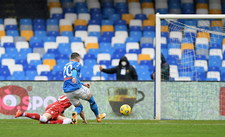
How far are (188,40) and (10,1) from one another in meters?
8.98

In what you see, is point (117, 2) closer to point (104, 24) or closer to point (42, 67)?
point (104, 24)

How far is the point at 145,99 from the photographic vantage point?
56.9 ft

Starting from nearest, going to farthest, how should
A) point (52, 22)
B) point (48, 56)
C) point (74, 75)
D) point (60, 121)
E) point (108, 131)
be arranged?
point (108, 131) < point (74, 75) < point (60, 121) < point (48, 56) < point (52, 22)

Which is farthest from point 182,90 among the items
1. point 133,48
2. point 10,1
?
point 10,1

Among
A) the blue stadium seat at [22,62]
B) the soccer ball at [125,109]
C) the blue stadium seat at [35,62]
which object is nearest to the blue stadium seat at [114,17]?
the blue stadium seat at [35,62]

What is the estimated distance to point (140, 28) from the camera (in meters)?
24.3

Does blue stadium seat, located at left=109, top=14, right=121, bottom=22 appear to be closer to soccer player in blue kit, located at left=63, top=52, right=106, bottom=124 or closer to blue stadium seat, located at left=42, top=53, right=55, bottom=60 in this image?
blue stadium seat, located at left=42, top=53, right=55, bottom=60

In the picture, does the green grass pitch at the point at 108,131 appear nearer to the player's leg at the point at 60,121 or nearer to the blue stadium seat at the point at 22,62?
A: the player's leg at the point at 60,121

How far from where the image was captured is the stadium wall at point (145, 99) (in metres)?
17.2

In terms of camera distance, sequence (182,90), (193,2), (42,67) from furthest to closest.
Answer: (193,2) < (42,67) < (182,90)

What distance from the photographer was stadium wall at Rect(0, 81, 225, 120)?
56.4ft

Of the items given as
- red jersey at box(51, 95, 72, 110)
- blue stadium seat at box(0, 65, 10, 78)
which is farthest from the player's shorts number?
blue stadium seat at box(0, 65, 10, 78)

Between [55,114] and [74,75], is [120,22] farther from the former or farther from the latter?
[74,75]

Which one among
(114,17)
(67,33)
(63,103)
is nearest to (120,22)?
(114,17)
